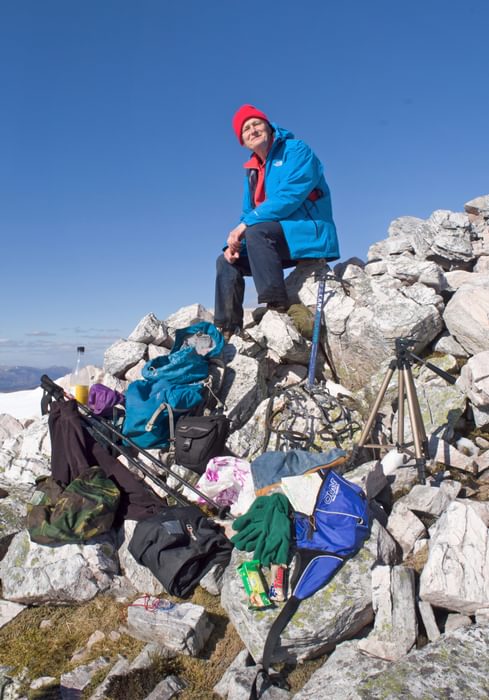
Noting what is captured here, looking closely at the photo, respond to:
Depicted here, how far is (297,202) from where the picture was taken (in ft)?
27.6

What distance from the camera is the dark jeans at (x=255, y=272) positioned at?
27.1ft

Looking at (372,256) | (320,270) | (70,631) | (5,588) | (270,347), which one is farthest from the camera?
(372,256)

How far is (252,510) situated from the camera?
5090 millimetres

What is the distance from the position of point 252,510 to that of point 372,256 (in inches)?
327

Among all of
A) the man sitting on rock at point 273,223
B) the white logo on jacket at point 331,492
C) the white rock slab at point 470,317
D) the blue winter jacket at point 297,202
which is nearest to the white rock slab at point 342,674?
the white logo on jacket at point 331,492

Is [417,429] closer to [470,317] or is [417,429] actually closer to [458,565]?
[458,565]

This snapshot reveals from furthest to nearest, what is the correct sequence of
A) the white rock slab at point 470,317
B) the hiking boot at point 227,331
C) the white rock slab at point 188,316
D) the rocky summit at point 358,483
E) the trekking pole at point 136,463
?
the white rock slab at point 188,316, the hiking boot at point 227,331, the white rock slab at point 470,317, the trekking pole at point 136,463, the rocky summit at point 358,483

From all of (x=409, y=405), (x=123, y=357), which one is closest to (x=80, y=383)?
(x=123, y=357)

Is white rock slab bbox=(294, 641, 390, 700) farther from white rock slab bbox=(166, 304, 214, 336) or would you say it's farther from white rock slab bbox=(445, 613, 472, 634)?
white rock slab bbox=(166, 304, 214, 336)

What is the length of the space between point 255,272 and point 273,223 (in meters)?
0.91

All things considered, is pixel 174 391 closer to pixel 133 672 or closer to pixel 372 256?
pixel 133 672

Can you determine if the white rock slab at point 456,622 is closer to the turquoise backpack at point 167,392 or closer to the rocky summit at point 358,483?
the rocky summit at point 358,483

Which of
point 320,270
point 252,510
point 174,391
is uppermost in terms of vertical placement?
point 320,270

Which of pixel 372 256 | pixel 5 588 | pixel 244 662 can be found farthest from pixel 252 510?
pixel 372 256
